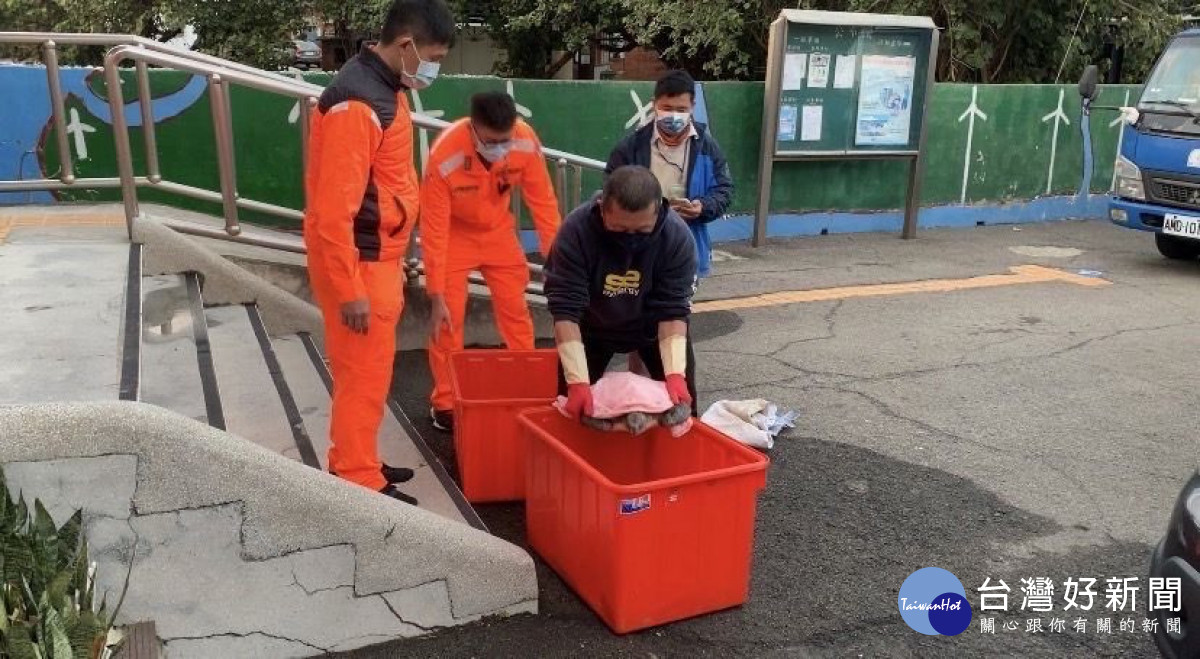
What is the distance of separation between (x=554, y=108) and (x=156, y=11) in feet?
33.5

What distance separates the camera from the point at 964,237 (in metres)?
10.9

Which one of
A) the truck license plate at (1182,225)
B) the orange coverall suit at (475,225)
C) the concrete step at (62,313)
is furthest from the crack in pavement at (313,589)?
the truck license plate at (1182,225)

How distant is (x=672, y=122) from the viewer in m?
4.71

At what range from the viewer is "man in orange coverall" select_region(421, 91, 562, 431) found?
165 inches

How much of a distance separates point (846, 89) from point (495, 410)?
287 inches

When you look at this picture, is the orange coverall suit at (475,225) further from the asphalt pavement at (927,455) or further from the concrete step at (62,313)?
the concrete step at (62,313)

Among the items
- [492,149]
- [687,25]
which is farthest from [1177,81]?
[492,149]

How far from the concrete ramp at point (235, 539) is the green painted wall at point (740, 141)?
4509 millimetres

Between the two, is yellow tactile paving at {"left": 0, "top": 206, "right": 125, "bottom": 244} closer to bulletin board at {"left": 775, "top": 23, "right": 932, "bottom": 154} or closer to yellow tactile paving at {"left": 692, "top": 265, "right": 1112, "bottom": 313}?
yellow tactile paving at {"left": 692, "top": 265, "right": 1112, "bottom": 313}

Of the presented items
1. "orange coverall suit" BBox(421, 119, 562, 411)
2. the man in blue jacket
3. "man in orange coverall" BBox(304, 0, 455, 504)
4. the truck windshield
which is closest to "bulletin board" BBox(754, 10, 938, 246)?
the truck windshield

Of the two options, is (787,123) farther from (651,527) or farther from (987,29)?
(651,527)

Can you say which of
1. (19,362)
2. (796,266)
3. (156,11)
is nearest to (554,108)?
(796,266)

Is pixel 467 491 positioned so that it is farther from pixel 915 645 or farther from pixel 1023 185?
pixel 1023 185

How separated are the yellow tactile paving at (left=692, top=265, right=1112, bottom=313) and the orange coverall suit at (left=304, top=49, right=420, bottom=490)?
4070mm
